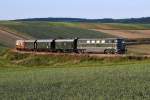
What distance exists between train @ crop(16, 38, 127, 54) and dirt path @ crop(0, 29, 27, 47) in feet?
35.1

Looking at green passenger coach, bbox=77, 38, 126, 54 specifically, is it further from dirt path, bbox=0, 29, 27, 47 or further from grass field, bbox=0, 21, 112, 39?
grass field, bbox=0, 21, 112, 39

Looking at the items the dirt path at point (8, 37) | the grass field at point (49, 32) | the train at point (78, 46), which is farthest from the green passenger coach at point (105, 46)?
the grass field at point (49, 32)

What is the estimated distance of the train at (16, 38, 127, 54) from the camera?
73.2 metres

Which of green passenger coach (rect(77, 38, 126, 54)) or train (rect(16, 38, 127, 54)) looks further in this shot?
train (rect(16, 38, 127, 54))

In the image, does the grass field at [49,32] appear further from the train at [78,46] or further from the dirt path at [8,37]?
the train at [78,46]

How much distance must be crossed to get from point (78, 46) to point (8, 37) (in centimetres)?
3390

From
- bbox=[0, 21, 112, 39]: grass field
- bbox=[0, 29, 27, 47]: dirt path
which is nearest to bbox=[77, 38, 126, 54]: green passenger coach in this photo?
bbox=[0, 29, 27, 47]: dirt path

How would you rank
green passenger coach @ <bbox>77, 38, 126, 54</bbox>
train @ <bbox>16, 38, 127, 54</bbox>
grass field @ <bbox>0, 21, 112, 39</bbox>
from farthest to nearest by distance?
grass field @ <bbox>0, 21, 112, 39</bbox>, train @ <bbox>16, 38, 127, 54</bbox>, green passenger coach @ <bbox>77, 38, 126, 54</bbox>

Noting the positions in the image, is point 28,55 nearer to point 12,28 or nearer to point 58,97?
point 12,28

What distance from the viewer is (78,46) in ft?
261

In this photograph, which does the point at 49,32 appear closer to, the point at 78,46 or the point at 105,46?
the point at 78,46

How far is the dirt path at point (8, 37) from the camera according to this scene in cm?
10222

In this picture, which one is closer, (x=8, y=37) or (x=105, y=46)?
(x=105, y=46)

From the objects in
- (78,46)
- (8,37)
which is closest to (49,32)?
(8,37)
